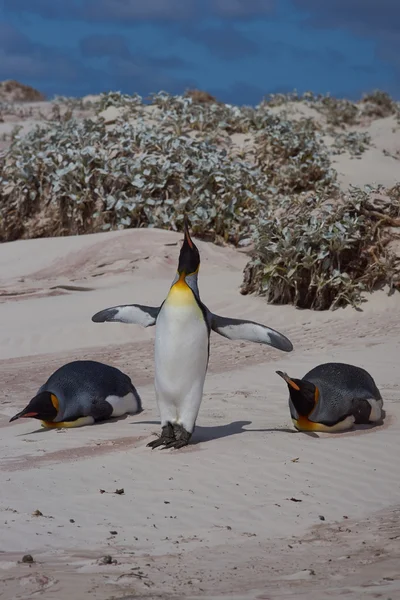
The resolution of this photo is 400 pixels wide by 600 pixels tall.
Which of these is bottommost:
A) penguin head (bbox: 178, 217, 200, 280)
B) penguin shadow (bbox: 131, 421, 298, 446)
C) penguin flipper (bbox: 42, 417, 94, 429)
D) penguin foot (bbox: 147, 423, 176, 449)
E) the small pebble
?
penguin flipper (bbox: 42, 417, 94, 429)

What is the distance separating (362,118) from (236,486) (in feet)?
71.0

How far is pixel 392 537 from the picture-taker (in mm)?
4887

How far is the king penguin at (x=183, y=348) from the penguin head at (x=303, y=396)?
43 cm

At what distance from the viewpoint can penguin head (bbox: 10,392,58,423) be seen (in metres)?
7.29

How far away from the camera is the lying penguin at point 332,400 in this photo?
7.18 m

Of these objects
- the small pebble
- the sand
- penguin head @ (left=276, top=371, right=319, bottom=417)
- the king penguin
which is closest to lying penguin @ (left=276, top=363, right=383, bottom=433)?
penguin head @ (left=276, top=371, right=319, bottom=417)

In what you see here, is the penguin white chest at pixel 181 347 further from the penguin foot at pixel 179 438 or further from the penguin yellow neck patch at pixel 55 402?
the penguin yellow neck patch at pixel 55 402

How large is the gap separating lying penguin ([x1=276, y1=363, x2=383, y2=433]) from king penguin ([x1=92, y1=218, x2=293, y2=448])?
1.81 ft

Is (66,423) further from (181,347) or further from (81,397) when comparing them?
(181,347)

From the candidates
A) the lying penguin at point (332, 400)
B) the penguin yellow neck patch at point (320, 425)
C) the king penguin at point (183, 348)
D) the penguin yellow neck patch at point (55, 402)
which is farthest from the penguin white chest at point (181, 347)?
the penguin yellow neck patch at point (55, 402)

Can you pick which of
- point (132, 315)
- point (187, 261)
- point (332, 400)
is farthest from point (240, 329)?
point (332, 400)

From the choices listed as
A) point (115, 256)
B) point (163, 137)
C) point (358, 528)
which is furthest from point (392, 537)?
point (163, 137)

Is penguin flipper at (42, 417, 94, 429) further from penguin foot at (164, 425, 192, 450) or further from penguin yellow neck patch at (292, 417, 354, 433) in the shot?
penguin yellow neck patch at (292, 417, 354, 433)

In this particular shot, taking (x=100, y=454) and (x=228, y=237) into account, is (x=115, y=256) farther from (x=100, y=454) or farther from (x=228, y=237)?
(x=100, y=454)
